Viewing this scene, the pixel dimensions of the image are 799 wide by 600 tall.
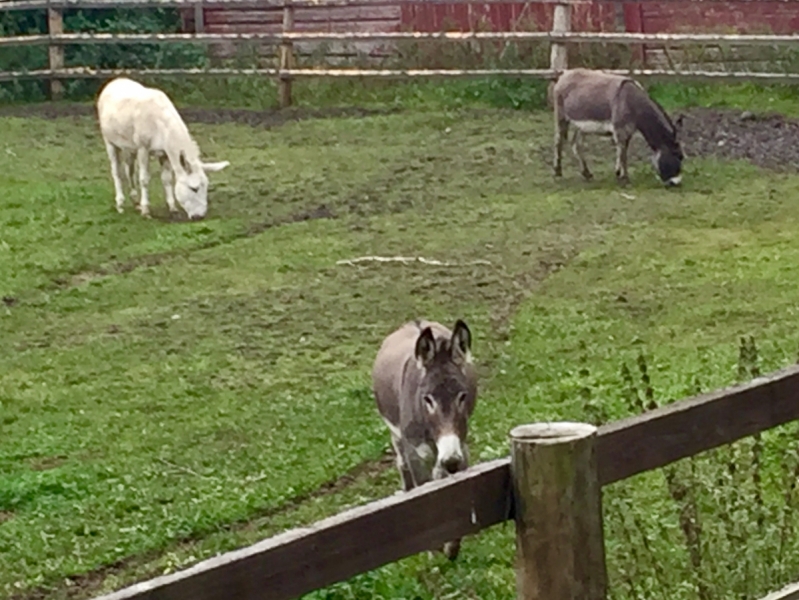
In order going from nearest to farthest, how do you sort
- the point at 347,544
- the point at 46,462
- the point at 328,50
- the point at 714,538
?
1. the point at 347,544
2. the point at 714,538
3. the point at 46,462
4. the point at 328,50

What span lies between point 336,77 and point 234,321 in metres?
11.1

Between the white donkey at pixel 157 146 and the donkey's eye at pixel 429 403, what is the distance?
8.17 metres

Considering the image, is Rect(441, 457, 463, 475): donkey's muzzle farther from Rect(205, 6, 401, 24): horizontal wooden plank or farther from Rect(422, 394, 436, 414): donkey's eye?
Rect(205, 6, 401, 24): horizontal wooden plank

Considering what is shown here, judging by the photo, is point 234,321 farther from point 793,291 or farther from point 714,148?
point 714,148

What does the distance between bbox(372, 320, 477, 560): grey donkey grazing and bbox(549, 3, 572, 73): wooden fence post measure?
13.5 m

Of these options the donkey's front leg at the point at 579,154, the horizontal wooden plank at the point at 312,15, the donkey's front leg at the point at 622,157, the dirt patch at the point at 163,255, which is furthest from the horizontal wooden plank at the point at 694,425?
the horizontal wooden plank at the point at 312,15

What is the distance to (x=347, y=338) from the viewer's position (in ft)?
30.9

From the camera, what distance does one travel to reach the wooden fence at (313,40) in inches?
728

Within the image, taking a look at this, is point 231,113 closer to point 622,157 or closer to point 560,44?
point 560,44

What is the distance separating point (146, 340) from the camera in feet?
31.3

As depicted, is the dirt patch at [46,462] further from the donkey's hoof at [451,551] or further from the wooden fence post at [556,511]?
the wooden fence post at [556,511]

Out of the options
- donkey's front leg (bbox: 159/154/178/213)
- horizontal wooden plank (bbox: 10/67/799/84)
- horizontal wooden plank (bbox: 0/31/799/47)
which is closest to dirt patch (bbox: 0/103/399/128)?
horizontal wooden plank (bbox: 10/67/799/84)

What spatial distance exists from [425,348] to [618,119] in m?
9.44

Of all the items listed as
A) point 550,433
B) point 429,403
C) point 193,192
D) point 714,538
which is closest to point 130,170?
point 193,192
